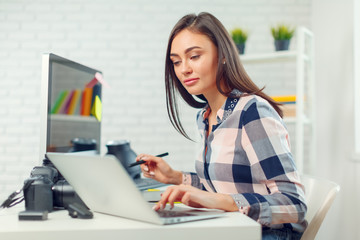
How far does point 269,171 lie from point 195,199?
0.25 metres

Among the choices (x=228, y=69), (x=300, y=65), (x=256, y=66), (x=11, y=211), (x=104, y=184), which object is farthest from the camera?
(x=256, y=66)

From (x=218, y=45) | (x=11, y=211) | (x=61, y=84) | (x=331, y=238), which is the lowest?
(x=331, y=238)

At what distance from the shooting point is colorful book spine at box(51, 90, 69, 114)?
A: 4.71 feet

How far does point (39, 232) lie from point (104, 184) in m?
0.16

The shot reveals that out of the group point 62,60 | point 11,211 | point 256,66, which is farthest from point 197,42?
point 256,66

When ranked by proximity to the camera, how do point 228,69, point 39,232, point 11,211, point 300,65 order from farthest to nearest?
point 300,65 → point 228,69 → point 11,211 → point 39,232

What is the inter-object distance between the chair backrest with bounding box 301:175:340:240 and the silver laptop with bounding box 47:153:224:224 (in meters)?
0.39

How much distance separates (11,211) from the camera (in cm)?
114

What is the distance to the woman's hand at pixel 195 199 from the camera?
1039 millimetres

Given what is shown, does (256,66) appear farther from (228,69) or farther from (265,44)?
(228,69)

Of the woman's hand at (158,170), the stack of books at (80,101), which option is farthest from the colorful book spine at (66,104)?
the woman's hand at (158,170)

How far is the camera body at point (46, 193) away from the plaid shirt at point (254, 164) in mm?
402

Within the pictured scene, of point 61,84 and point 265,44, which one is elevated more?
point 265,44

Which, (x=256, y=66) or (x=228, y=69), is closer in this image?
(x=228, y=69)
